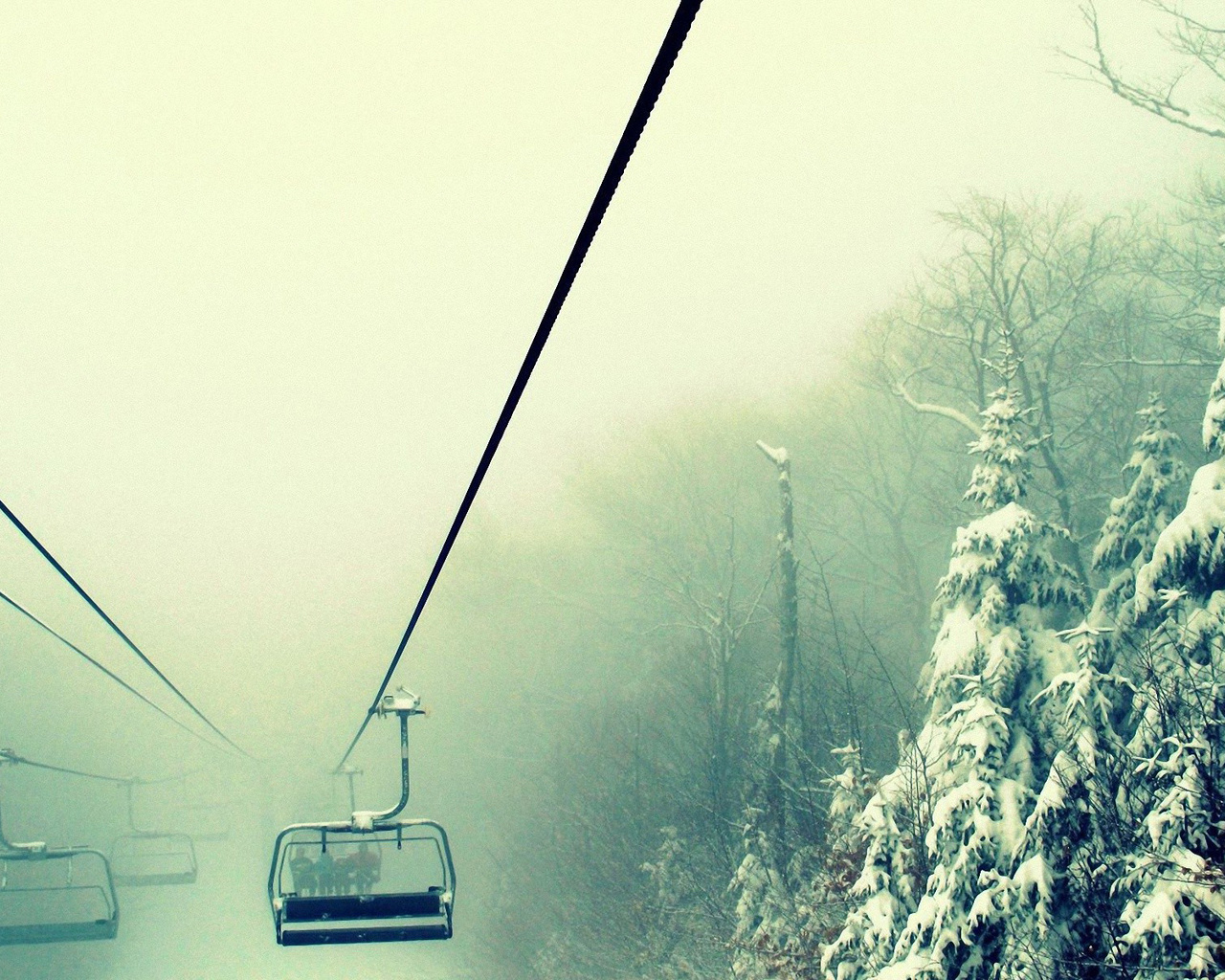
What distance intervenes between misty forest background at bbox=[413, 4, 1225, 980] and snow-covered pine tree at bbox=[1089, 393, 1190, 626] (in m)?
0.05

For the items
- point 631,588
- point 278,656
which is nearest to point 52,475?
point 278,656

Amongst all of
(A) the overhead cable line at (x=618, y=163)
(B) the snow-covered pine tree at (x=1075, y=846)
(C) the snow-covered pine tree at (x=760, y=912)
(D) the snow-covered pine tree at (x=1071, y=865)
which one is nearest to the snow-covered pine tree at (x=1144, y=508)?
(B) the snow-covered pine tree at (x=1075, y=846)

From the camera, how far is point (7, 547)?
113312 millimetres

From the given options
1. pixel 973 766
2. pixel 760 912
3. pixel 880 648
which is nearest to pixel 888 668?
pixel 880 648

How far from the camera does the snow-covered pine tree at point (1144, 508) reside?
13484 millimetres

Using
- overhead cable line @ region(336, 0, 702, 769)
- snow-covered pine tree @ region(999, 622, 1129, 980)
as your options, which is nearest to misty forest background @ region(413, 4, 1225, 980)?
snow-covered pine tree @ region(999, 622, 1129, 980)

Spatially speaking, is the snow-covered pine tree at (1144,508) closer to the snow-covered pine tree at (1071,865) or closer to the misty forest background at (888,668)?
the misty forest background at (888,668)

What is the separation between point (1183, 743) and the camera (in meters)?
9.01

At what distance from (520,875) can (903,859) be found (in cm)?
3084

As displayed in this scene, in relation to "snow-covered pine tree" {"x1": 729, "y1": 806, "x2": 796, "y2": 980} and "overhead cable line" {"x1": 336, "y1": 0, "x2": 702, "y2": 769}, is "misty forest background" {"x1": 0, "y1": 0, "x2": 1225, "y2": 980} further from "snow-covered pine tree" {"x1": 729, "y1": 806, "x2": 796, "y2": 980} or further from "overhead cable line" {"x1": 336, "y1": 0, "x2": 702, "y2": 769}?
"overhead cable line" {"x1": 336, "y1": 0, "x2": 702, "y2": 769}

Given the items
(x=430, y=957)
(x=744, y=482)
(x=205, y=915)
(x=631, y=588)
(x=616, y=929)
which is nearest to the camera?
(x=616, y=929)

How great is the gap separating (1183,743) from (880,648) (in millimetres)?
26230

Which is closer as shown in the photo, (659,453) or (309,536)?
(659,453)

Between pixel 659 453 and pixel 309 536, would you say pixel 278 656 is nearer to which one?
pixel 309 536
